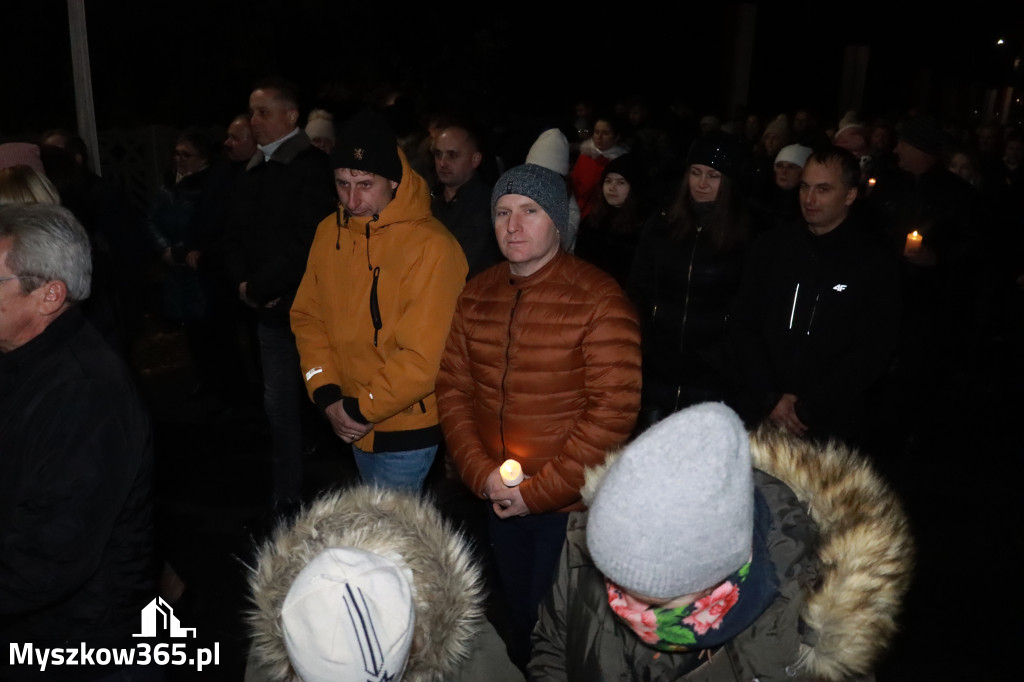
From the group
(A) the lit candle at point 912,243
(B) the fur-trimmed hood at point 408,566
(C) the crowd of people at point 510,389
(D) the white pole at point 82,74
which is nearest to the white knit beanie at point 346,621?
(C) the crowd of people at point 510,389

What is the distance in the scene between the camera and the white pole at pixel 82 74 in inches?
309

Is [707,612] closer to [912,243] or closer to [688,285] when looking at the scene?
[688,285]

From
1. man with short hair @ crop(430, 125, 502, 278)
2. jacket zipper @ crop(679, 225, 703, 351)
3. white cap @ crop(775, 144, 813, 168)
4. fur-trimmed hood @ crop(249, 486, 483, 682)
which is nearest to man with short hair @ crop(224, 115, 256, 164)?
man with short hair @ crop(430, 125, 502, 278)

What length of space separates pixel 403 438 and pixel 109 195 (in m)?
2.85

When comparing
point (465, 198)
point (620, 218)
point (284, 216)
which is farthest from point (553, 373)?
point (620, 218)

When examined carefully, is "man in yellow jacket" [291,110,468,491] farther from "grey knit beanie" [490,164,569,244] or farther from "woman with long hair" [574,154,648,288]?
"woman with long hair" [574,154,648,288]

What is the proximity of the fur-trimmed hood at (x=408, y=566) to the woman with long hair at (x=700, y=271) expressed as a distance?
223 centimetres

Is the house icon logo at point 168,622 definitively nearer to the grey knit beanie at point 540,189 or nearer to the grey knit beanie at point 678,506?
the grey knit beanie at point 540,189

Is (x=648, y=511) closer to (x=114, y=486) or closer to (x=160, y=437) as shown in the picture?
(x=114, y=486)

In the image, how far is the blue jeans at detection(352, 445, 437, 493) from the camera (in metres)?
3.78

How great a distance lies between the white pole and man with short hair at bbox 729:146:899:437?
19.8 feet

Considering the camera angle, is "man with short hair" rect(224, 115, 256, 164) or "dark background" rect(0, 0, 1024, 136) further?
"dark background" rect(0, 0, 1024, 136)

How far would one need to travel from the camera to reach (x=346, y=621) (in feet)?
5.73

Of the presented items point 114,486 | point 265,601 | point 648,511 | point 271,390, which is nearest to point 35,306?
point 114,486
